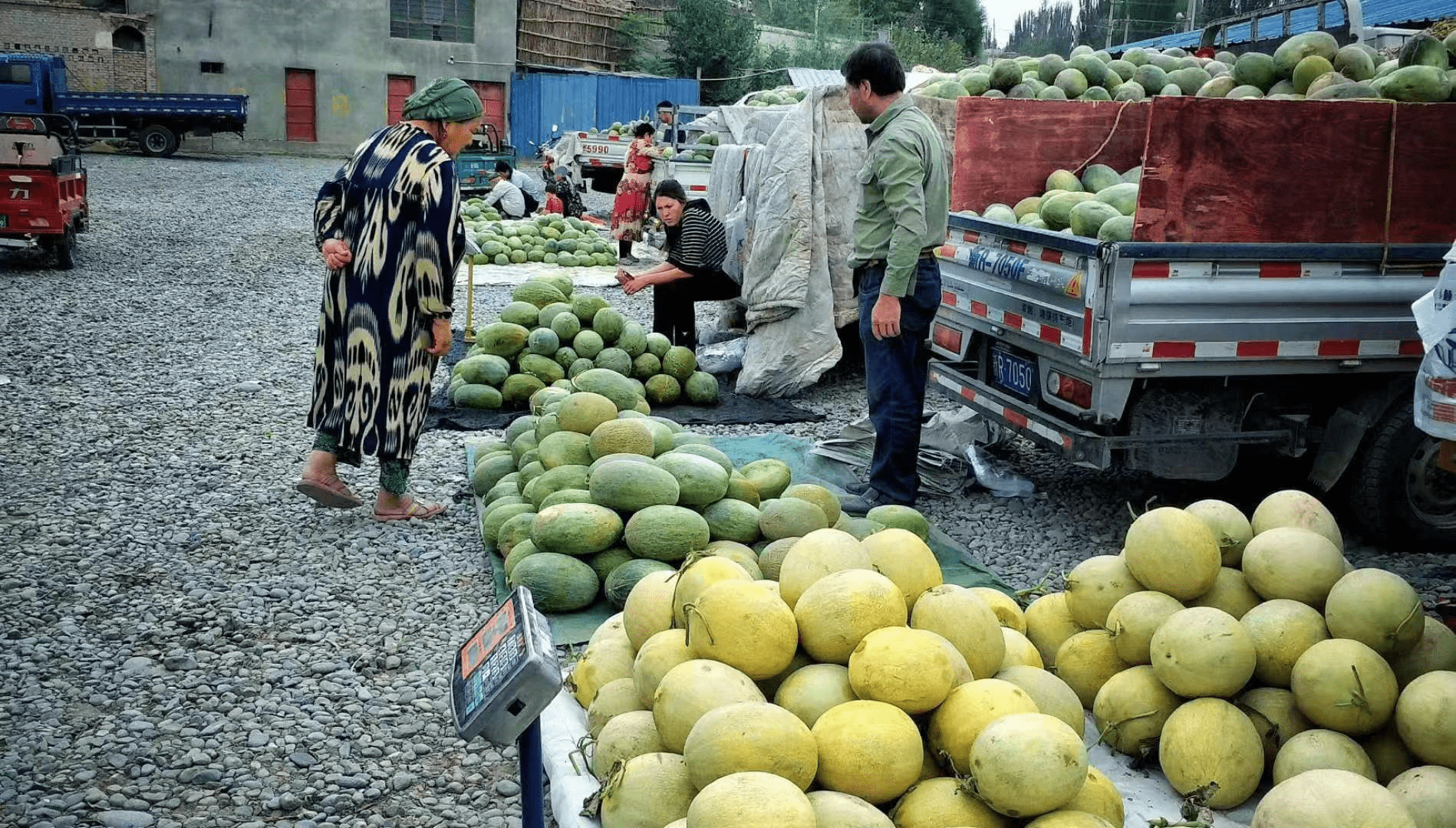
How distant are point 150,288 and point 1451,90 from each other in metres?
11.8

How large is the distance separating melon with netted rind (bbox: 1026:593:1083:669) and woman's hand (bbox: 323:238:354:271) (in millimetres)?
3576

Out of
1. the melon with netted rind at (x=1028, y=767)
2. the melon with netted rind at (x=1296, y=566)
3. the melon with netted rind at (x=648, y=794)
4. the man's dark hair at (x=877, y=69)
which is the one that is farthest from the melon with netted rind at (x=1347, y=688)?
the man's dark hair at (x=877, y=69)

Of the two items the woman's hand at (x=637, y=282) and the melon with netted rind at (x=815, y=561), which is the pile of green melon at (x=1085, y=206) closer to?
the woman's hand at (x=637, y=282)

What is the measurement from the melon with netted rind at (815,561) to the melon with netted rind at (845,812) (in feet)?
2.15

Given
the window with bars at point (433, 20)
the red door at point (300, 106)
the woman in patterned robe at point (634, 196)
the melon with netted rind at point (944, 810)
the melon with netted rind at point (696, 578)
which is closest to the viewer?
the melon with netted rind at point (944, 810)

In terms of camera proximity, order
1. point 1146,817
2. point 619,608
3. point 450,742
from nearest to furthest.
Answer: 1. point 1146,817
2. point 450,742
3. point 619,608

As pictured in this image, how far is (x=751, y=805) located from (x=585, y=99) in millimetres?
37752

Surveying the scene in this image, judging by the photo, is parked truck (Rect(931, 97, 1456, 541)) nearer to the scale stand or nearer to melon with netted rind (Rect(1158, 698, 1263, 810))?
melon with netted rind (Rect(1158, 698, 1263, 810))

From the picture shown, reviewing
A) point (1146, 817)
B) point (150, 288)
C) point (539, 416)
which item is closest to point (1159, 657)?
point (1146, 817)

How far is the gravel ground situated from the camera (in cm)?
347

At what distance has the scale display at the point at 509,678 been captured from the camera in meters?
1.99

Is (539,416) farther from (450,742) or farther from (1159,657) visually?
(1159,657)

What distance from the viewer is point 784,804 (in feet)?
6.62

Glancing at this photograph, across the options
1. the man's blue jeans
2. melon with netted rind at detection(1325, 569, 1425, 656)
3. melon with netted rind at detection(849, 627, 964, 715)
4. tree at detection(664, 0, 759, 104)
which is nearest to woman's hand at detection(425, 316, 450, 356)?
the man's blue jeans
